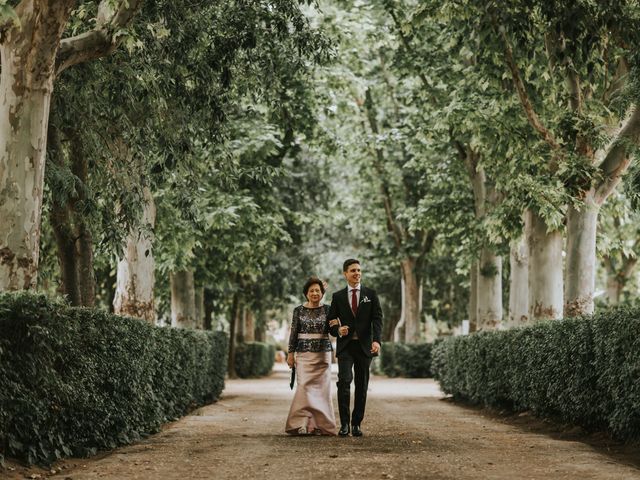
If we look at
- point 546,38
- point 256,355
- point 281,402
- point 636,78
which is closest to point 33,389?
point 636,78

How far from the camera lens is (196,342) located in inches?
728

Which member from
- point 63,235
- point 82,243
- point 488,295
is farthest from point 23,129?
point 488,295

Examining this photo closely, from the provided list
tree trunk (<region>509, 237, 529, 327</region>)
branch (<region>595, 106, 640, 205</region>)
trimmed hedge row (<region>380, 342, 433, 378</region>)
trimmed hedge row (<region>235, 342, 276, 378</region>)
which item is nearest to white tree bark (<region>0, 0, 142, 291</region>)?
branch (<region>595, 106, 640, 205</region>)

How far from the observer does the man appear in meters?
12.2

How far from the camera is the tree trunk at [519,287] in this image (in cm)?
2214

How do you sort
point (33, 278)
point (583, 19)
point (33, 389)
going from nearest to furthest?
point (33, 389)
point (33, 278)
point (583, 19)

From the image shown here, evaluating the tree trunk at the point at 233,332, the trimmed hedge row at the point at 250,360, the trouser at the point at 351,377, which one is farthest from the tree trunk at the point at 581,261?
the trimmed hedge row at the point at 250,360

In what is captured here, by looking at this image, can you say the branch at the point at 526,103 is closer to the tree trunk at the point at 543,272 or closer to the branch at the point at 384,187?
the tree trunk at the point at 543,272

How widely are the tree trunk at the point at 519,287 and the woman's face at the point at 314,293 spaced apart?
10.5 meters

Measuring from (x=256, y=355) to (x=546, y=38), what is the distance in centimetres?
2973

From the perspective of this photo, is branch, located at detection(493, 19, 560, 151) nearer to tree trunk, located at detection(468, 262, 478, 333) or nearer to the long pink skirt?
the long pink skirt

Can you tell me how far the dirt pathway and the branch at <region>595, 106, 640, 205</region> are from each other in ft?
13.6

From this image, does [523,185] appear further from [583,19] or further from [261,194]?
[261,194]

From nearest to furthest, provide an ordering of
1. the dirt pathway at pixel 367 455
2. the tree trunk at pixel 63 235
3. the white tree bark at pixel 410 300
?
the dirt pathway at pixel 367 455, the tree trunk at pixel 63 235, the white tree bark at pixel 410 300
